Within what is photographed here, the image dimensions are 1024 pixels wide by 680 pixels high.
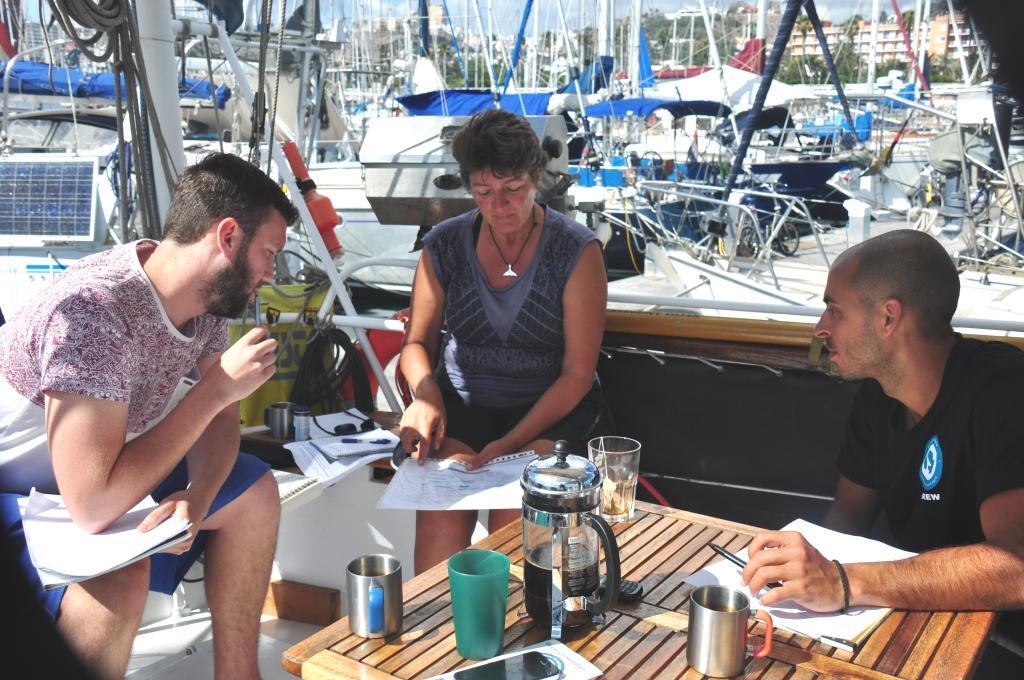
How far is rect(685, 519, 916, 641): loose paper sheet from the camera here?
1.46 metres

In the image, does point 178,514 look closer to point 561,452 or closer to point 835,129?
point 561,452

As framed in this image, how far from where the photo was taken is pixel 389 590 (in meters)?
1.43

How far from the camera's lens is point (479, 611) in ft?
4.44

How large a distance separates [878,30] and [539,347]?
828cm

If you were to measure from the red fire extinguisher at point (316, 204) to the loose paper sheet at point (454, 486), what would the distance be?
1.32 metres

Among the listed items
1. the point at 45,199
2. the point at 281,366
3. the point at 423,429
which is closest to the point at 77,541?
the point at 423,429

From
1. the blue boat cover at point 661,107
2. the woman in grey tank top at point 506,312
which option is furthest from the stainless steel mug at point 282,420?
the blue boat cover at point 661,107

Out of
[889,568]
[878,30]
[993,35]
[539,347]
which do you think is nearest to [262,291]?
[539,347]

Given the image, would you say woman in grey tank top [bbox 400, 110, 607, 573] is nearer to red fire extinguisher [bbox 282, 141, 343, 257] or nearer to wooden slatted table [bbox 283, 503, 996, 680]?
red fire extinguisher [bbox 282, 141, 343, 257]

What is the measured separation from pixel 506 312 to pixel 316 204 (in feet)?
3.56

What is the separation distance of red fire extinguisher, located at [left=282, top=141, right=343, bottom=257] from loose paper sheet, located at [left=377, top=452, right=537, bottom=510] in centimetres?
132

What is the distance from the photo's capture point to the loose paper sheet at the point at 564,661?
131cm

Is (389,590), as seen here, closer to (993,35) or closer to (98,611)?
(98,611)

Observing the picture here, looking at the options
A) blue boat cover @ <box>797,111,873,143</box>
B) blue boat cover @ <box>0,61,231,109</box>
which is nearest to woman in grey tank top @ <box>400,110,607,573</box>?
blue boat cover @ <box>0,61,231,109</box>
